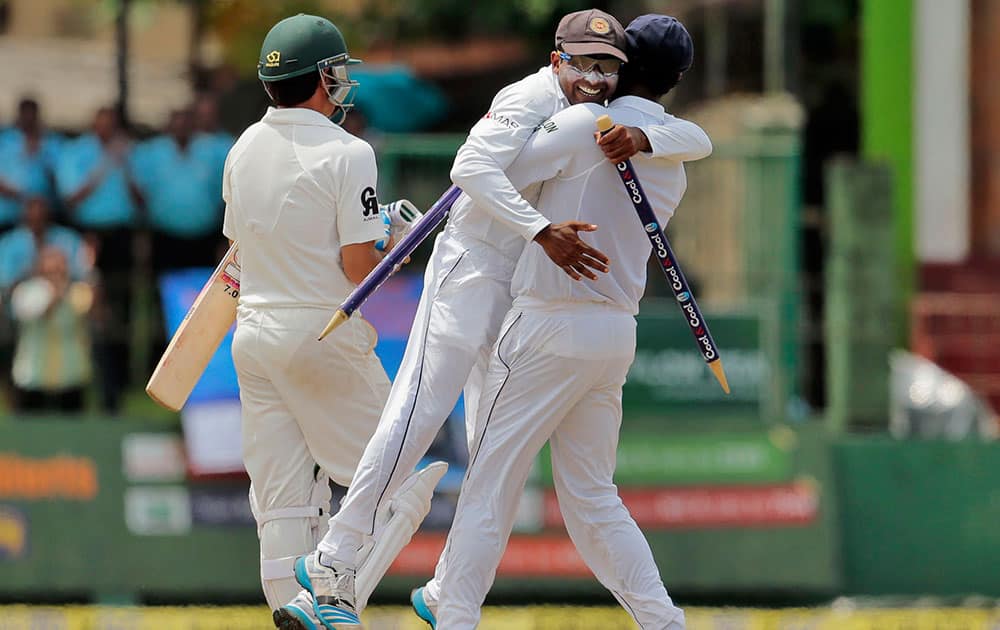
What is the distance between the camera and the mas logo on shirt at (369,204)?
7062 millimetres

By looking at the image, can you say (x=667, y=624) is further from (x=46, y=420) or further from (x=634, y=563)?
(x=46, y=420)

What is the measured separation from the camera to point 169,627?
1117 centimetres

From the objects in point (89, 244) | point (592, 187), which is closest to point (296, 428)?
point (592, 187)

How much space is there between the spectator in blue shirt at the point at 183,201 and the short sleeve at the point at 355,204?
582 cm

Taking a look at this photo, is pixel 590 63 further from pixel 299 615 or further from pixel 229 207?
pixel 299 615

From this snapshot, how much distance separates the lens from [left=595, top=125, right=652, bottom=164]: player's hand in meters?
6.70

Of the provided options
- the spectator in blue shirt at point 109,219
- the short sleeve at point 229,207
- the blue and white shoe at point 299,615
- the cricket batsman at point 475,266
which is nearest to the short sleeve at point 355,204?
the cricket batsman at point 475,266

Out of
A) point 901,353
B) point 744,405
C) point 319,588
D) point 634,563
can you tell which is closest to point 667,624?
point 634,563

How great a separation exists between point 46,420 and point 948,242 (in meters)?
7.29

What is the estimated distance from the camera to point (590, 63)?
6844 millimetres

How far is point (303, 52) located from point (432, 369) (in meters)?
1.21

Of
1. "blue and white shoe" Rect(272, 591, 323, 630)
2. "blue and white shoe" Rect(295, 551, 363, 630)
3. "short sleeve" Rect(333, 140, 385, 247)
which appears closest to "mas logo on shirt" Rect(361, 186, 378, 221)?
"short sleeve" Rect(333, 140, 385, 247)

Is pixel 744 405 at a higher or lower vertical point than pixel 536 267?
lower

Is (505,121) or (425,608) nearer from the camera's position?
(505,121)
